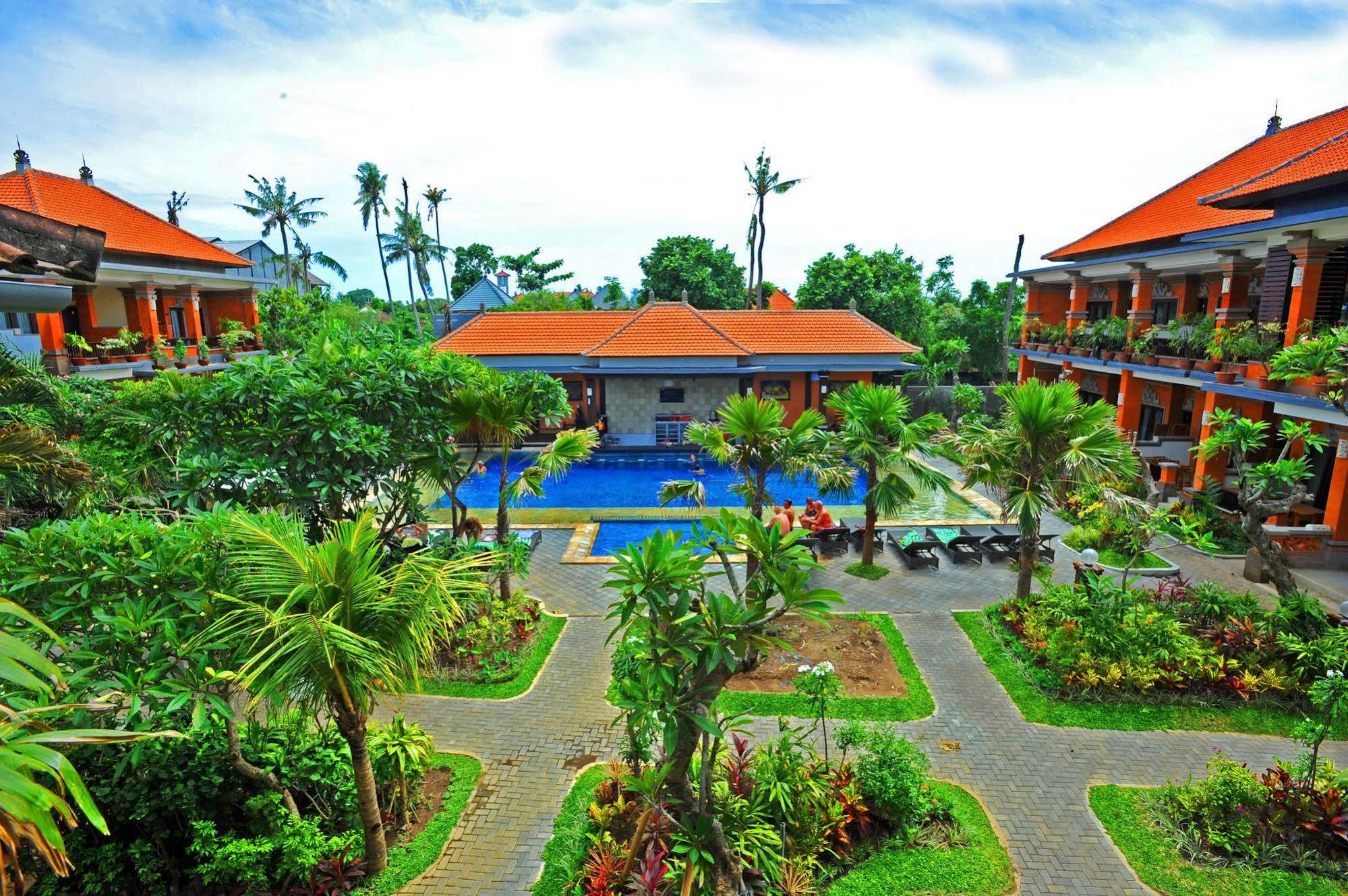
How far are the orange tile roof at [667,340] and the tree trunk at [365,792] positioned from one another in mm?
20991

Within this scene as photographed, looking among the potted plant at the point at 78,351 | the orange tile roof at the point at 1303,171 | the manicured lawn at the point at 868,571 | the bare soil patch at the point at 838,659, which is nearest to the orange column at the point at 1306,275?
the orange tile roof at the point at 1303,171

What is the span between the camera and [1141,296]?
22047 mm

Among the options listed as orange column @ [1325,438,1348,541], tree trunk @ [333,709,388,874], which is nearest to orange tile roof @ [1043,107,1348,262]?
orange column @ [1325,438,1348,541]

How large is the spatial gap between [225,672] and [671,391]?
23.1 metres

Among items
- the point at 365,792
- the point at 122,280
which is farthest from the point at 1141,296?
the point at 122,280

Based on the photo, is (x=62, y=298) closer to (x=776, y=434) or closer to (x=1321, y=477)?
(x=776, y=434)

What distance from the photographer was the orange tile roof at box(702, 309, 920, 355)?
27750 mm

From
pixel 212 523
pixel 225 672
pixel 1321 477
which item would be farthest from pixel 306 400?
pixel 1321 477

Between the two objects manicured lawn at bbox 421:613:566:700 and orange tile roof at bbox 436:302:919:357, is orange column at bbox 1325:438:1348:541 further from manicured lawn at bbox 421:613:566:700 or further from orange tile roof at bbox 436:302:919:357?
manicured lawn at bbox 421:613:566:700

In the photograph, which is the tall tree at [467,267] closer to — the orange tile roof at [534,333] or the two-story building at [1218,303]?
the orange tile roof at [534,333]

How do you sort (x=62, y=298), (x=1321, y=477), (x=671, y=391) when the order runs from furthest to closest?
(x=671, y=391) < (x=1321, y=477) < (x=62, y=298)

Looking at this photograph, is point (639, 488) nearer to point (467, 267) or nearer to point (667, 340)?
point (667, 340)

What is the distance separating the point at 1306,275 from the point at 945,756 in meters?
14.0

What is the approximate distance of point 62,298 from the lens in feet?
10.7
